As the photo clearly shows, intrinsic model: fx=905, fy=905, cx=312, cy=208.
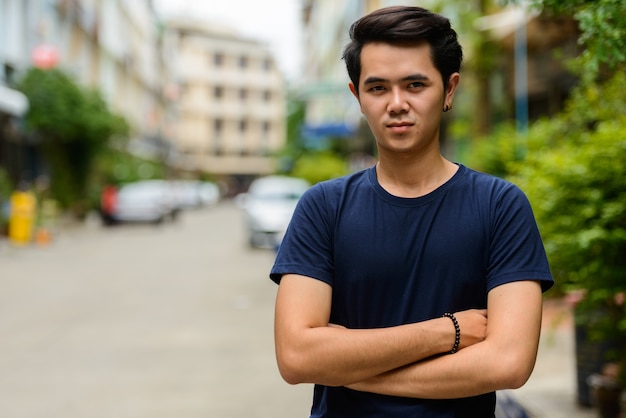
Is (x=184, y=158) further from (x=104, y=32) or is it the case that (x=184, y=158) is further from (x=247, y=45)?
(x=104, y=32)

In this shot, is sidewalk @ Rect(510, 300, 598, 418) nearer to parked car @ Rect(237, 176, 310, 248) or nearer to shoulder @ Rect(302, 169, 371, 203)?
shoulder @ Rect(302, 169, 371, 203)

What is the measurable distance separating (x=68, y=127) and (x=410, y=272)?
88.8ft

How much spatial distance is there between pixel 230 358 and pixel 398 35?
635cm

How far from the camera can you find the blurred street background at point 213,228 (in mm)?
5242

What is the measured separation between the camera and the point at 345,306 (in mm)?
2182

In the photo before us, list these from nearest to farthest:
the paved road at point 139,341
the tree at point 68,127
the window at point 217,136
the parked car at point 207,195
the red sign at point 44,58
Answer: the paved road at point 139,341 < the tree at point 68,127 < the red sign at point 44,58 < the parked car at point 207,195 < the window at point 217,136

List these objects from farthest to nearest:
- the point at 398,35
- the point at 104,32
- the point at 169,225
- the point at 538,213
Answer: the point at 104,32 < the point at 169,225 < the point at 538,213 < the point at 398,35

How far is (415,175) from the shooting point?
220cm

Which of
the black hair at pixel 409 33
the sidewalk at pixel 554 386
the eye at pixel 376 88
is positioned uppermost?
the black hair at pixel 409 33

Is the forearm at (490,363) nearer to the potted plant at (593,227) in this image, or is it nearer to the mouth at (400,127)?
the mouth at (400,127)

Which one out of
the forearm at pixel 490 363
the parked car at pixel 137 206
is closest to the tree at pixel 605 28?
the forearm at pixel 490 363

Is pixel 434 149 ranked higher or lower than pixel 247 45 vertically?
lower

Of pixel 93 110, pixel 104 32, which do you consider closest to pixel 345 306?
pixel 93 110

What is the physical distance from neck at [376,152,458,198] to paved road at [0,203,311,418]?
415cm
